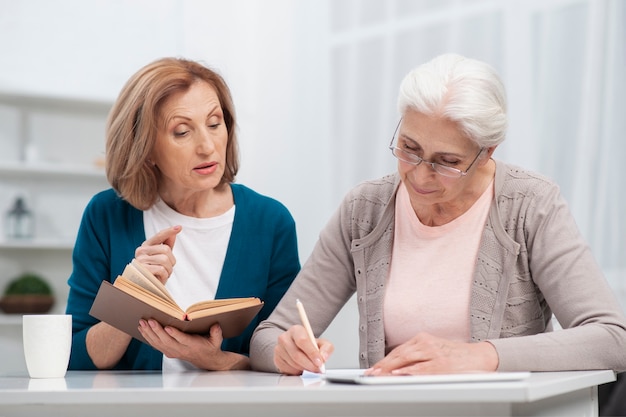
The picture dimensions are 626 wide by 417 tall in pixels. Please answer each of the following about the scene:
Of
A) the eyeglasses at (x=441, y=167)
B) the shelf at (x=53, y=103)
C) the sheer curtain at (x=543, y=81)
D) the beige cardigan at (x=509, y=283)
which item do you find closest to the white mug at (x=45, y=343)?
the beige cardigan at (x=509, y=283)

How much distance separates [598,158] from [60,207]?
298cm

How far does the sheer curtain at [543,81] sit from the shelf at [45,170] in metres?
1.51

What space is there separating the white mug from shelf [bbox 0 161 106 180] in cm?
294

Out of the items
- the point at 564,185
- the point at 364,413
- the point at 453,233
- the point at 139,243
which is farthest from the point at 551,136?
the point at 364,413

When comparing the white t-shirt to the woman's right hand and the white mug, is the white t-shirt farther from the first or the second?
the white mug

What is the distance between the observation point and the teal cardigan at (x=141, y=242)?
2.13m

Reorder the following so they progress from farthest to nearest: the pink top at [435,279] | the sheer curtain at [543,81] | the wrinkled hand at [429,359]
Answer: the sheer curtain at [543,81], the pink top at [435,279], the wrinkled hand at [429,359]

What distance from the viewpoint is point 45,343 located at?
1728 mm

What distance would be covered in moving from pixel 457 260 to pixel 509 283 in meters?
0.14

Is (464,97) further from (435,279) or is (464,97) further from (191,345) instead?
(191,345)

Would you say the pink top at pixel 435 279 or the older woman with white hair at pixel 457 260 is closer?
the older woman with white hair at pixel 457 260

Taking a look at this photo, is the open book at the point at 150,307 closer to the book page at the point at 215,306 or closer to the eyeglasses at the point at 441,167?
the book page at the point at 215,306

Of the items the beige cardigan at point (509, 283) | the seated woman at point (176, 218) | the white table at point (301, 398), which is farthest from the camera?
the seated woman at point (176, 218)

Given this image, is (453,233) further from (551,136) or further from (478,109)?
(551,136)
